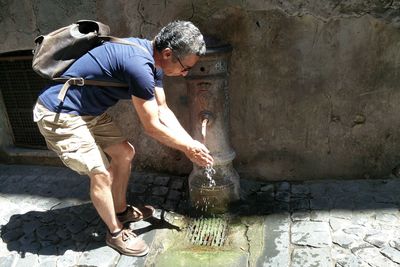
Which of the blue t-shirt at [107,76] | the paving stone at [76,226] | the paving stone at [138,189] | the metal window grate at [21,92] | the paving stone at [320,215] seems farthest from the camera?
the metal window grate at [21,92]

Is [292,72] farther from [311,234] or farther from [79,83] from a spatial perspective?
[79,83]

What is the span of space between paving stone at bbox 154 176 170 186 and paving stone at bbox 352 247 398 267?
1.83 metres

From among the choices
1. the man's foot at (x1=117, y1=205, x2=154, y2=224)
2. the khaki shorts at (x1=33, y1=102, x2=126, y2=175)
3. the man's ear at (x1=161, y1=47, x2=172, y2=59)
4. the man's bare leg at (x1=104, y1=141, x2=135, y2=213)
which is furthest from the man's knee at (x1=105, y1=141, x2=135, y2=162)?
the man's ear at (x1=161, y1=47, x2=172, y2=59)

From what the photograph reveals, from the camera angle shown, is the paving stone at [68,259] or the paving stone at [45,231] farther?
the paving stone at [45,231]

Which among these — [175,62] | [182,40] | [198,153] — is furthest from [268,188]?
[182,40]

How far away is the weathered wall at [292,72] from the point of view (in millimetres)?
3639

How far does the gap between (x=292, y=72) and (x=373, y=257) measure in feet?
5.34

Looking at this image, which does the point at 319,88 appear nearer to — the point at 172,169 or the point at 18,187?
the point at 172,169

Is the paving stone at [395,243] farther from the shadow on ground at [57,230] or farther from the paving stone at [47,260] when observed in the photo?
the paving stone at [47,260]

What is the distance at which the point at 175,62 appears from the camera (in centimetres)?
290

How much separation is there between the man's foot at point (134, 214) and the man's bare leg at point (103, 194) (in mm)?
336

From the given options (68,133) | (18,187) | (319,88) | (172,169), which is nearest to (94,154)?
(68,133)

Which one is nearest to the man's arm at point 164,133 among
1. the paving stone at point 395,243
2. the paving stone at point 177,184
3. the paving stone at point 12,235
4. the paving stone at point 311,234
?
the paving stone at point 311,234

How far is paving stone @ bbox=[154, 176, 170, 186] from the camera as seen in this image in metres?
4.23
